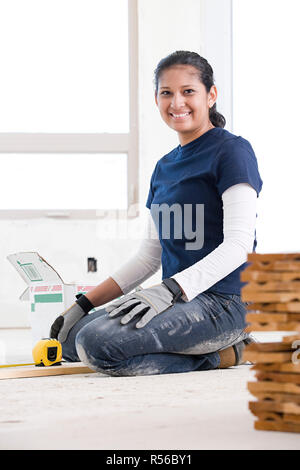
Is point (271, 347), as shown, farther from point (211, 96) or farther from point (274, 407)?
point (211, 96)

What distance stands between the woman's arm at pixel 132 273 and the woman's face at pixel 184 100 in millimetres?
339

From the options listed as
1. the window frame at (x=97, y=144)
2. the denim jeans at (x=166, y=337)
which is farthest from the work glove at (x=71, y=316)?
the window frame at (x=97, y=144)

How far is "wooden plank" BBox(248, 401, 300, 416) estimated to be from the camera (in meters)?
1.04

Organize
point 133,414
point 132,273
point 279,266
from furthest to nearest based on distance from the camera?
point 132,273, point 133,414, point 279,266

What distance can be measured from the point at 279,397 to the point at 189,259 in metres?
0.97

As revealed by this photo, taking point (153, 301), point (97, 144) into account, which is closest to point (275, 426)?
point (153, 301)

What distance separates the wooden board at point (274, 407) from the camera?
1.04 metres

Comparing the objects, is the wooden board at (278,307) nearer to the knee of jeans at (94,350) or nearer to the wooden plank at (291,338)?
the wooden plank at (291,338)

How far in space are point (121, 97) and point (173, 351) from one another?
96.5 inches

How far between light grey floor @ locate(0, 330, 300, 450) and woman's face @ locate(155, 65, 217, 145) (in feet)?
2.33

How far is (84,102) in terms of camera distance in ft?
13.4

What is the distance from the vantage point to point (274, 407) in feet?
3.51

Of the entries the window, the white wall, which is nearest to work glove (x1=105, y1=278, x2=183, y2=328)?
the white wall
